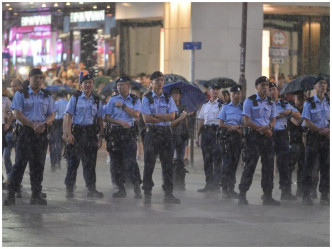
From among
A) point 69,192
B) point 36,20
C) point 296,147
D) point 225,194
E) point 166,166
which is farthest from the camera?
point 36,20

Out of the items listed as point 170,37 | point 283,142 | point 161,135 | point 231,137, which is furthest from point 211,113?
point 170,37

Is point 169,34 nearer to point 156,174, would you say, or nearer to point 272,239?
point 156,174

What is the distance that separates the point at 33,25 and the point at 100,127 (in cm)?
2564

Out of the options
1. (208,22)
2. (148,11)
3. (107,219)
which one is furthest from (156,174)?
(148,11)

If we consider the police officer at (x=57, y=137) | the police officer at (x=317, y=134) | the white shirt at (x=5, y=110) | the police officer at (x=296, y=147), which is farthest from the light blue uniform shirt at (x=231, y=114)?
the police officer at (x=57, y=137)

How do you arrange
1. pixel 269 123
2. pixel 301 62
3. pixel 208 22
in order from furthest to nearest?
pixel 301 62, pixel 208 22, pixel 269 123

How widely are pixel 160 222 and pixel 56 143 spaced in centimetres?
855

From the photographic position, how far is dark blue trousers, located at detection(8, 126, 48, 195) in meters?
12.8

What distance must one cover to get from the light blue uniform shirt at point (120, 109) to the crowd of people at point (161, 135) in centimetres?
1

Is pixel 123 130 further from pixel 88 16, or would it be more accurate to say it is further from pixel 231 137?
pixel 88 16

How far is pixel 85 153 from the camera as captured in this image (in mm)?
14055

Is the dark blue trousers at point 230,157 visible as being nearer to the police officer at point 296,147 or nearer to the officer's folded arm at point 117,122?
the police officer at point 296,147

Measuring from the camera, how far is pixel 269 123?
13500 mm

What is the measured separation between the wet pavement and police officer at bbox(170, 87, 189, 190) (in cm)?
54
